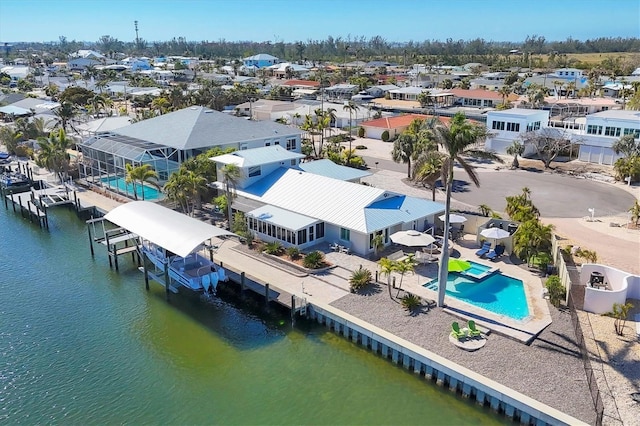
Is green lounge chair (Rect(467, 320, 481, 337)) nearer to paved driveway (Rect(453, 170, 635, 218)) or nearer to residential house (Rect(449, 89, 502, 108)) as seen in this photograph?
paved driveway (Rect(453, 170, 635, 218))

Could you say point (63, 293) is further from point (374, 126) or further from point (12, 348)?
point (374, 126)

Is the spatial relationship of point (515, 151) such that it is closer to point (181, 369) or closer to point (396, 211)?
point (396, 211)

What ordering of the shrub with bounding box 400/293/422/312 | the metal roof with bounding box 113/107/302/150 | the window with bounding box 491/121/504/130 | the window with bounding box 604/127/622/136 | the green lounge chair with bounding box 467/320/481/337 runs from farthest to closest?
the window with bounding box 491/121/504/130 < the window with bounding box 604/127/622/136 < the metal roof with bounding box 113/107/302/150 < the shrub with bounding box 400/293/422/312 < the green lounge chair with bounding box 467/320/481/337

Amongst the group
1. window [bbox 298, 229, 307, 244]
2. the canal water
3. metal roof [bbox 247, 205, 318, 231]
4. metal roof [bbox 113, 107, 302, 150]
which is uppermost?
metal roof [bbox 113, 107, 302, 150]

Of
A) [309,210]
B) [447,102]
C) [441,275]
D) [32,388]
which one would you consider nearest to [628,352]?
[441,275]

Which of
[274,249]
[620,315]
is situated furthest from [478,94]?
[620,315]

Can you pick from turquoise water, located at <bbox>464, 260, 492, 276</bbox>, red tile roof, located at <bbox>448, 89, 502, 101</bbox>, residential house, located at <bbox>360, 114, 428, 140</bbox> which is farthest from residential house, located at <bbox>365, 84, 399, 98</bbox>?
turquoise water, located at <bbox>464, 260, 492, 276</bbox>
